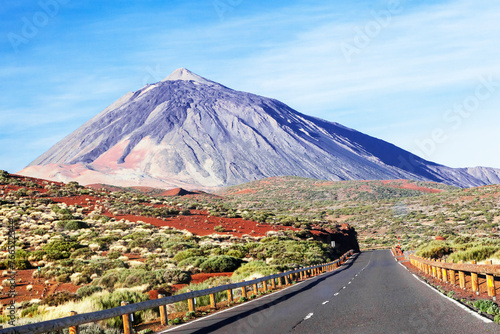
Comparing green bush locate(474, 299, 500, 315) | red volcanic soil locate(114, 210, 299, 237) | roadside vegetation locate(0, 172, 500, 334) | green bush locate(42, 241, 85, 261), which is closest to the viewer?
green bush locate(474, 299, 500, 315)

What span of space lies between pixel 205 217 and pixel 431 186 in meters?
122

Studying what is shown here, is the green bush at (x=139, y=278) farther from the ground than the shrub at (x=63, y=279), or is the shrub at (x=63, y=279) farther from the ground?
the shrub at (x=63, y=279)

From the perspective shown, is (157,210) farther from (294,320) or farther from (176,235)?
(294,320)

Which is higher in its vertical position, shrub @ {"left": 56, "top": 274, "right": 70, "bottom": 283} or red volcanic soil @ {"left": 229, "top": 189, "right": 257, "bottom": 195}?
red volcanic soil @ {"left": 229, "top": 189, "right": 257, "bottom": 195}

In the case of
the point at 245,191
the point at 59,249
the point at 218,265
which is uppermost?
the point at 245,191

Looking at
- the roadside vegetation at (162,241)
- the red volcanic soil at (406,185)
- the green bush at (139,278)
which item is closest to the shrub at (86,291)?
the roadside vegetation at (162,241)

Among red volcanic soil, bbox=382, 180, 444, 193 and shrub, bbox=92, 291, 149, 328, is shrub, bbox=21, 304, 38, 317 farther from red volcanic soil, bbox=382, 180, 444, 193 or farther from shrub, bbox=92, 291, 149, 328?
red volcanic soil, bbox=382, 180, 444, 193

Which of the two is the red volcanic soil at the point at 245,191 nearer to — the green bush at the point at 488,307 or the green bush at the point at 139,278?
the green bush at the point at 139,278

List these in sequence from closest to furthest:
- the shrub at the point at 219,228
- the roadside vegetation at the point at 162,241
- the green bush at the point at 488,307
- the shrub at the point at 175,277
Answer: the green bush at the point at 488,307
the roadside vegetation at the point at 162,241
the shrub at the point at 175,277
the shrub at the point at 219,228

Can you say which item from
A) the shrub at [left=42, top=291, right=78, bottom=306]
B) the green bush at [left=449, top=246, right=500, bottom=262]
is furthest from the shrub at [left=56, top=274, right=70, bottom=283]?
the green bush at [left=449, top=246, right=500, bottom=262]

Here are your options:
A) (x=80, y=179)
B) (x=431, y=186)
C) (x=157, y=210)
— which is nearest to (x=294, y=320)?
(x=157, y=210)

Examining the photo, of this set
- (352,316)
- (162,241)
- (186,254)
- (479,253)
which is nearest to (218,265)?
(186,254)

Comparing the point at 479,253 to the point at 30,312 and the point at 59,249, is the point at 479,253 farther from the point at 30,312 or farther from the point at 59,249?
the point at 59,249

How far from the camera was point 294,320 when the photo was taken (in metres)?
11.9
